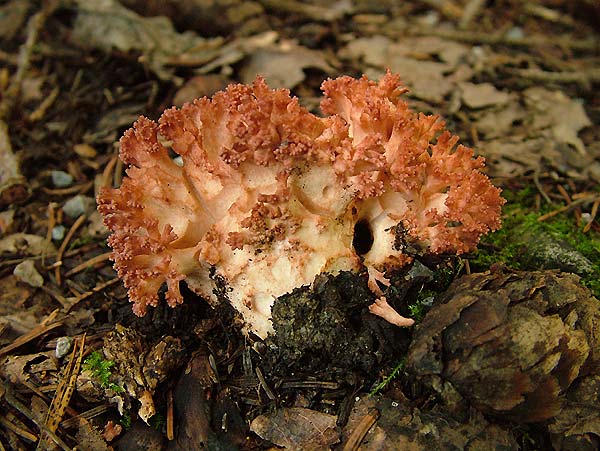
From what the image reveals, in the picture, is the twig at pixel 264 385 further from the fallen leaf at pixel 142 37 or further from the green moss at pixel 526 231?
the fallen leaf at pixel 142 37

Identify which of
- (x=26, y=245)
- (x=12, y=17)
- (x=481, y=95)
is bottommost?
(x=26, y=245)

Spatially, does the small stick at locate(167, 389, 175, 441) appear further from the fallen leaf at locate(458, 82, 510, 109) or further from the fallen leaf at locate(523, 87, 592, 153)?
the fallen leaf at locate(523, 87, 592, 153)

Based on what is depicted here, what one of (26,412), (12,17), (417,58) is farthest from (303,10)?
(26,412)

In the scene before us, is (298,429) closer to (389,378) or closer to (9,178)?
(389,378)

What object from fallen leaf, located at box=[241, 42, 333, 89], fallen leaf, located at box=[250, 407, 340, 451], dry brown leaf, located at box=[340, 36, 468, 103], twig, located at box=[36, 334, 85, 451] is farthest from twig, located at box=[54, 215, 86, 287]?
dry brown leaf, located at box=[340, 36, 468, 103]

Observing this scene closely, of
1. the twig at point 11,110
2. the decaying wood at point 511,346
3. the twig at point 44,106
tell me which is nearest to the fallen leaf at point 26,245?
the twig at point 11,110

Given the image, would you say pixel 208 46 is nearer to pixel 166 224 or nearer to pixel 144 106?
pixel 144 106
